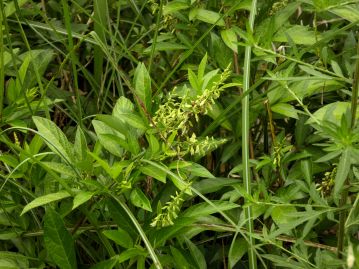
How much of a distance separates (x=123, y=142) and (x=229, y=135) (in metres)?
0.43

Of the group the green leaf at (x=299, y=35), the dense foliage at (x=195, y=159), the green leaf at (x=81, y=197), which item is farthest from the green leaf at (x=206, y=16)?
the green leaf at (x=81, y=197)

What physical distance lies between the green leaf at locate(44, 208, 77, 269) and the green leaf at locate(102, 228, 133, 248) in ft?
0.32

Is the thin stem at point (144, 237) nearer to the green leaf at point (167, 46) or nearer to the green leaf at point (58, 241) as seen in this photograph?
the green leaf at point (58, 241)

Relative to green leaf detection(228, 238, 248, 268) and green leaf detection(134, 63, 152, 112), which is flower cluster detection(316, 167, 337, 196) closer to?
green leaf detection(228, 238, 248, 268)

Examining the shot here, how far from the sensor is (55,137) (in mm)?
1250

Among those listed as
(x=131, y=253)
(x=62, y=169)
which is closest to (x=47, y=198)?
(x=62, y=169)

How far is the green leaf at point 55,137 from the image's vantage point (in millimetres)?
1238

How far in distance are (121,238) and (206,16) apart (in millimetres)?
538

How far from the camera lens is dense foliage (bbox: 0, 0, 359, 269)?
3.76ft

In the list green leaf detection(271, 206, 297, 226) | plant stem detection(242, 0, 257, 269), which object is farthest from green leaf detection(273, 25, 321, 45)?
green leaf detection(271, 206, 297, 226)

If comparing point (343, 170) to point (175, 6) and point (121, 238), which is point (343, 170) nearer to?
point (121, 238)

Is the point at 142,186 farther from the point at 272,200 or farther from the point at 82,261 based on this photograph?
the point at 272,200

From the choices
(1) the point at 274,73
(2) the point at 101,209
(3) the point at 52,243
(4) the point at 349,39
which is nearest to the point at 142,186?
(2) the point at 101,209

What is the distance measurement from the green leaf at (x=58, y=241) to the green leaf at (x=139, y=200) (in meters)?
0.15
